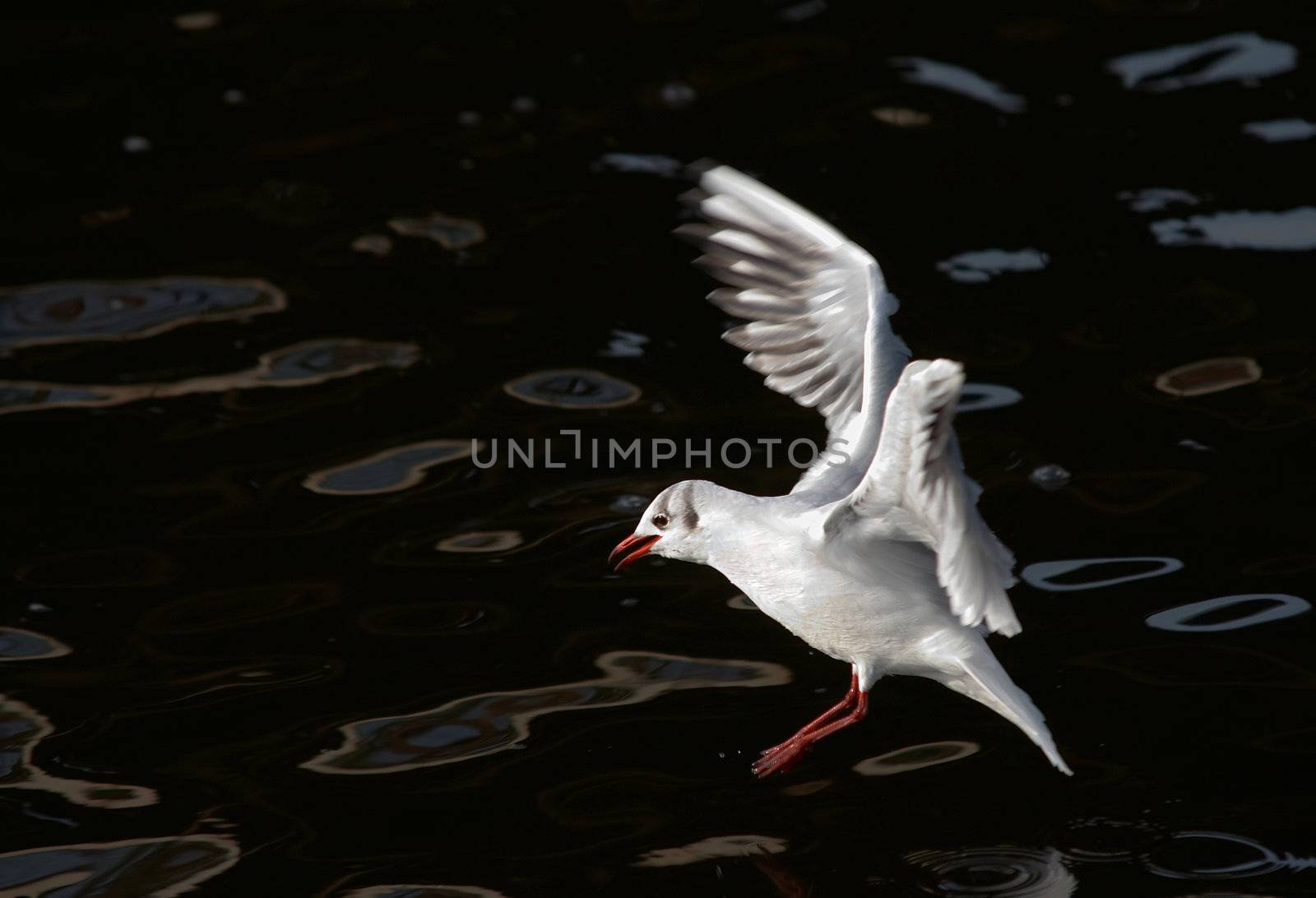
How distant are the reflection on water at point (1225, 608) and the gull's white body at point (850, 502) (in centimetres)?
99

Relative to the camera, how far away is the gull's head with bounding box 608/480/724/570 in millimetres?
5422

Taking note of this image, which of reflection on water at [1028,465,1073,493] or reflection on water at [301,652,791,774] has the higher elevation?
reflection on water at [1028,465,1073,493]

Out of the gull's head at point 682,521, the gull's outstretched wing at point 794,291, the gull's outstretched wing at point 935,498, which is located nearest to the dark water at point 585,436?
the gull's head at point 682,521

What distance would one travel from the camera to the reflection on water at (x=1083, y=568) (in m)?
6.18

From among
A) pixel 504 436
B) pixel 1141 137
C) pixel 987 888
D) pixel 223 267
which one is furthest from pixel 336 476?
pixel 1141 137

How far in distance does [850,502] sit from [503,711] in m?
1.71

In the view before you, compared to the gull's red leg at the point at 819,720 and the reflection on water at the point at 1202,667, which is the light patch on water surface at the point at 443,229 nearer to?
the gull's red leg at the point at 819,720

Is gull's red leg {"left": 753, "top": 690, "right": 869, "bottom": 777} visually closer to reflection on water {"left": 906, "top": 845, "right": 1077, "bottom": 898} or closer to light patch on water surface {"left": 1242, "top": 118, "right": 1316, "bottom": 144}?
reflection on water {"left": 906, "top": 845, "right": 1077, "bottom": 898}

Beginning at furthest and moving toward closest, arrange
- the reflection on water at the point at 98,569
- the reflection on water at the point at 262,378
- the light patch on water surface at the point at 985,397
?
the reflection on water at the point at 262,378
the light patch on water surface at the point at 985,397
the reflection on water at the point at 98,569

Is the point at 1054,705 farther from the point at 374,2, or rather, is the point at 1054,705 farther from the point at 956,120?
the point at 374,2

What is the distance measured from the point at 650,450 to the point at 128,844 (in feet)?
9.63

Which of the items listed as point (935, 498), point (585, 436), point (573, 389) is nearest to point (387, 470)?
point (585, 436)

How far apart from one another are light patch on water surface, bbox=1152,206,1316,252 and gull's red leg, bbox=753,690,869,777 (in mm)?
4121

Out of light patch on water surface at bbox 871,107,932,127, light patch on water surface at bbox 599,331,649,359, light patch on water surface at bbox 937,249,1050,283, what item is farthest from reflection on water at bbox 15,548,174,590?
light patch on water surface at bbox 871,107,932,127
